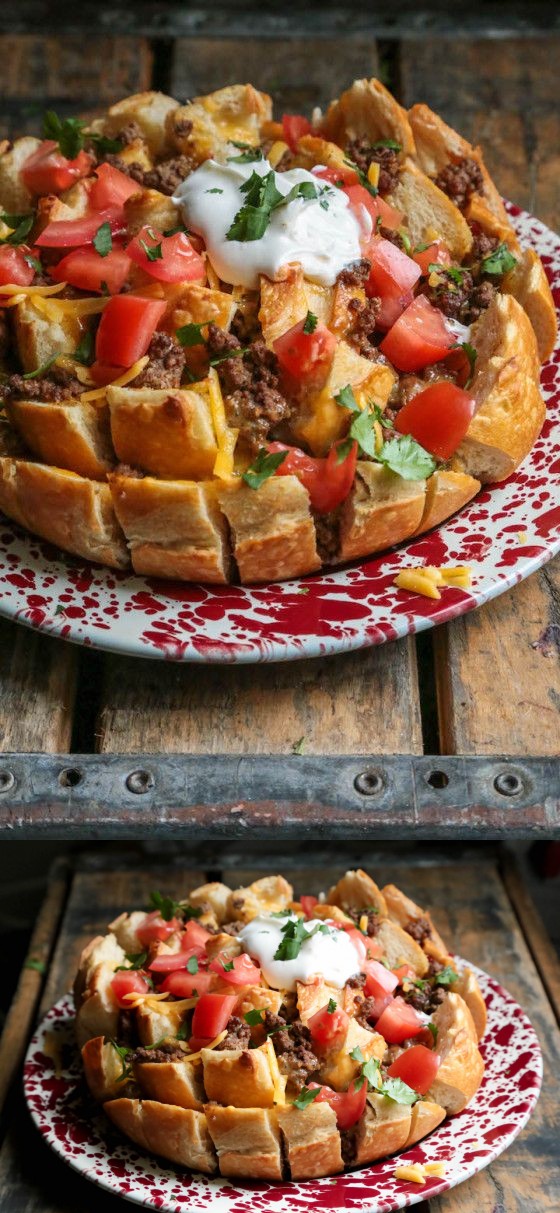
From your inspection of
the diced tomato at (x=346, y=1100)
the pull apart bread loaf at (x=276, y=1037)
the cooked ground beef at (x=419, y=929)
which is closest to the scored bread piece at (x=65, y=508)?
Result: the pull apart bread loaf at (x=276, y=1037)

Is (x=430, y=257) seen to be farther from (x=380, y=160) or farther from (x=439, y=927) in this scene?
(x=439, y=927)

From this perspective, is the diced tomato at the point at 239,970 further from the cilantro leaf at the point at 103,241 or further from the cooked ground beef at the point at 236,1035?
the cilantro leaf at the point at 103,241

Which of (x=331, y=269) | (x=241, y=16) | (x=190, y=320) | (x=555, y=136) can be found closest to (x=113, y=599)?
(x=190, y=320)

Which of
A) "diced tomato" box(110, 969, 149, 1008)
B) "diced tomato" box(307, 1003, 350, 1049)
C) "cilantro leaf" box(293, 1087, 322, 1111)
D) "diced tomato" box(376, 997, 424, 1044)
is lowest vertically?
"diced tomato" box(110, 969, 149, 1008)

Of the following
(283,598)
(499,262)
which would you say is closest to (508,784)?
(283,598)

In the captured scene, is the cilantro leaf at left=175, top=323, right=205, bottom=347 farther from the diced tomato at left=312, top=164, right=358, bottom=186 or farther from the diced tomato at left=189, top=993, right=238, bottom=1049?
the diced tomato at left=189, top=993, right=238, bottom=1049

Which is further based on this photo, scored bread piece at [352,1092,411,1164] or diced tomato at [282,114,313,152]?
scored bread piece at [352,1092,411,1164]

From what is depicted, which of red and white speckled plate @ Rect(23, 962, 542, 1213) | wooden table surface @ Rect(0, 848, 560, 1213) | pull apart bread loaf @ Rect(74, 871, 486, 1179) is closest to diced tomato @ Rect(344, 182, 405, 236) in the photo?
pull apart bread loaf @ Rect(74, 871, 486, 1179)
